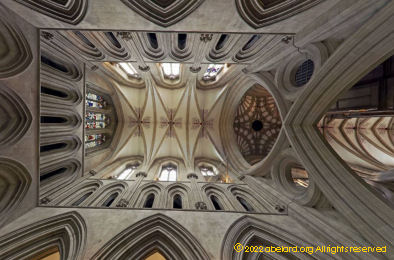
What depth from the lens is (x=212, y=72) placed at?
12492 millimetres

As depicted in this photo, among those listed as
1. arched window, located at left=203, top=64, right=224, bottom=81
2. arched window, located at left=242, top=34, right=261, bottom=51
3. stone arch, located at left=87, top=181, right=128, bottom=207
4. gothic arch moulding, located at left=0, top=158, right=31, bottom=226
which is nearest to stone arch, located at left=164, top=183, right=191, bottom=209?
stone arch, located at left=87, top=181, right=128, bottom=207

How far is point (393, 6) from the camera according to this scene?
317 cm

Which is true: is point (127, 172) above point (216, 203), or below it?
below

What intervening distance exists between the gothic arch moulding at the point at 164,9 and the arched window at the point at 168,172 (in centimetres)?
884

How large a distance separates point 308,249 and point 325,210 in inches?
55.8

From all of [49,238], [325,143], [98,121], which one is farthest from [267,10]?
[98,121]

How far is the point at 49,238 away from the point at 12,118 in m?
4.18

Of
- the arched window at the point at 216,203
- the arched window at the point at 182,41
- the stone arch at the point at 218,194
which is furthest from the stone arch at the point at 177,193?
the arched window at the point at 182,41

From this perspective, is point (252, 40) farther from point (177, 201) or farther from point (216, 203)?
point (177, 201)

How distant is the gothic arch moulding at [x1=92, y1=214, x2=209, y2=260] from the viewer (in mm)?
4309

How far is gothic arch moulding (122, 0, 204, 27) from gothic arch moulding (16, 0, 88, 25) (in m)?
1.64

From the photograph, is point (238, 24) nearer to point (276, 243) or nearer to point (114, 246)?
point (276, 243)

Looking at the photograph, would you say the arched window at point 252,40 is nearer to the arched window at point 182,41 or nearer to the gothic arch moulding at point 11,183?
the arched window at point 182,41

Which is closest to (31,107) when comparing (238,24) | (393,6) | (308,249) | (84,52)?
(84,52)
